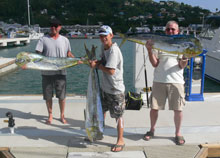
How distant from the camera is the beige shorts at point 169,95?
10.5 feet

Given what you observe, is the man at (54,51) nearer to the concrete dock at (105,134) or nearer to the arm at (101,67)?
the concrete dock at (105,134)

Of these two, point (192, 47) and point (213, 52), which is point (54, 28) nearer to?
point (192, 47)

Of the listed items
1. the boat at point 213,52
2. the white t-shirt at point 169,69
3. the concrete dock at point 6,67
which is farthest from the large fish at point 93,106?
the concrete dock at point 6,67

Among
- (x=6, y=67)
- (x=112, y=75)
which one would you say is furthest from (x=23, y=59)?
(x=6, y=67)

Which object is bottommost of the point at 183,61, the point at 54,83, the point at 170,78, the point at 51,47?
the point at 54,83

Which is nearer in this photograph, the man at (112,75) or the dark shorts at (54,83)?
the man at (112,75)

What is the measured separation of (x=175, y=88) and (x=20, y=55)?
7.43 ft

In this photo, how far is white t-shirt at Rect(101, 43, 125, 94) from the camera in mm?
2898

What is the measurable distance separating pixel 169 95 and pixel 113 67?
928 mm

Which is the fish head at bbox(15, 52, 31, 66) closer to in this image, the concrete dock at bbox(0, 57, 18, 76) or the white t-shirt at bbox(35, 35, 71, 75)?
the white t-shirt at bbox(35, 35, 71, 75)

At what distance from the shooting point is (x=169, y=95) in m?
3.23

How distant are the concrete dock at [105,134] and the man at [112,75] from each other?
13.8 inches

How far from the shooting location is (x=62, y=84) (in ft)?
12.9

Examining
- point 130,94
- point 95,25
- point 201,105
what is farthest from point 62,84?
point 95,25
